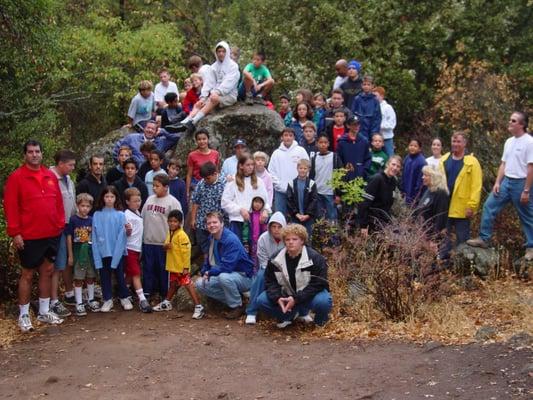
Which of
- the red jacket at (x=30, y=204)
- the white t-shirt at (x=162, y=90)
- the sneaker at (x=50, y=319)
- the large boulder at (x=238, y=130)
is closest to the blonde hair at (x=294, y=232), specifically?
the red jacket at (x=30, y=204)

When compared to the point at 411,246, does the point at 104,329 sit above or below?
below

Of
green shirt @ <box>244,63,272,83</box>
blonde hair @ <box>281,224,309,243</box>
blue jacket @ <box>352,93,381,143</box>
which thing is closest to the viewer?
blonde hair @ <box>281,224,309,243</box>

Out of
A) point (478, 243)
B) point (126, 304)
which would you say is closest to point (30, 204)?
point (126, 304)

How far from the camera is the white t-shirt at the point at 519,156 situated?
10.3m

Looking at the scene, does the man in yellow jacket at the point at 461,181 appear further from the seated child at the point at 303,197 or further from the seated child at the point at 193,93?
the seated child at the point at 193,93

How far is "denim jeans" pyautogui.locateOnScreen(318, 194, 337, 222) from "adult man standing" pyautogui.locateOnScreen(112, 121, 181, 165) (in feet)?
9.58

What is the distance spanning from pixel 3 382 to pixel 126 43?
1255cm

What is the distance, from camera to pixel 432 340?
7.97 meters

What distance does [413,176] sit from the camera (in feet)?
36.8

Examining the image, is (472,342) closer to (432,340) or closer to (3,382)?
(432,340)

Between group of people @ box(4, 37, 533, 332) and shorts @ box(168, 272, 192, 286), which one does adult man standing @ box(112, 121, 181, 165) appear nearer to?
group of people @ box(4, 37, 533, 332)

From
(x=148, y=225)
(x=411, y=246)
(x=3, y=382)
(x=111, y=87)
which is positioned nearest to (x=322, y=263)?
(x=411, y=246)

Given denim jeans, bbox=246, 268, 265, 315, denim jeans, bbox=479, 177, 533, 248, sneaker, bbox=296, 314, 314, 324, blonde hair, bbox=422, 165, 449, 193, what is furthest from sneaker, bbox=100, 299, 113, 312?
denim jeans, bbox=479, 177, 533, 248

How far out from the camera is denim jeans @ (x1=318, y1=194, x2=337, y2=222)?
1116cm
